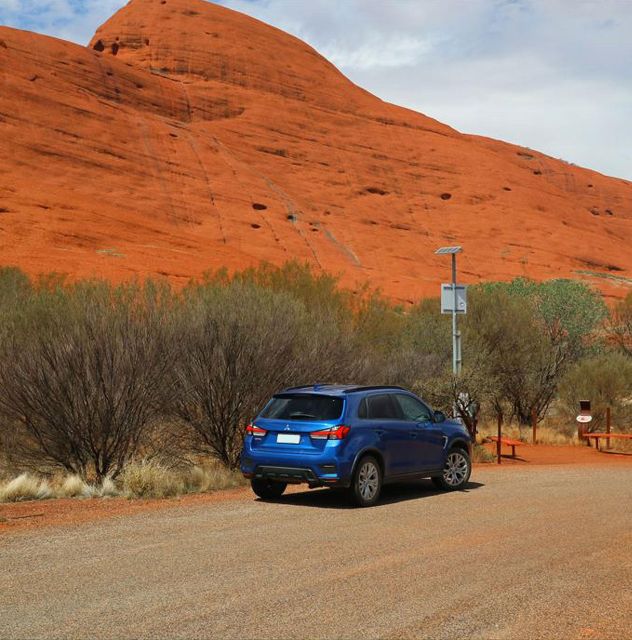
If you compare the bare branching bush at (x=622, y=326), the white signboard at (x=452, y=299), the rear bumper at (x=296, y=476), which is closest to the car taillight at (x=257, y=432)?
the rear bumper at (x=296, y=476)

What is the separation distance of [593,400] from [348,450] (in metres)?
17.9

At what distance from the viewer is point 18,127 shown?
57031 mm

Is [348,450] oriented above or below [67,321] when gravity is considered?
A: below

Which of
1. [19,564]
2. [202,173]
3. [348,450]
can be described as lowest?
[19,564]

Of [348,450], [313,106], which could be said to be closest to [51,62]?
[313,106]

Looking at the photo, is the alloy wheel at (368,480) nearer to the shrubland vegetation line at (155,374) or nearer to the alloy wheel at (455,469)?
the alloy wheel at (455,469)

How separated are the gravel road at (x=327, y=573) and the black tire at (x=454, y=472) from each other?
149cm

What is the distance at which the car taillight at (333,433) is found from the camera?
10.4 metres

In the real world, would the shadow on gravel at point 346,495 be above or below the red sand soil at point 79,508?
above

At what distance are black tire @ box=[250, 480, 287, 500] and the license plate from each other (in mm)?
757

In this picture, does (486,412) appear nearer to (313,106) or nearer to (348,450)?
(348,450)

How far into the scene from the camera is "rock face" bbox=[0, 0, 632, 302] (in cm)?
5197

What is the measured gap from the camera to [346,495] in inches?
460

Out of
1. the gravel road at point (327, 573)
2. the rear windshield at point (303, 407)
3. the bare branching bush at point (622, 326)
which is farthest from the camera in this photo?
the bare branching bush at point (622, 326)
